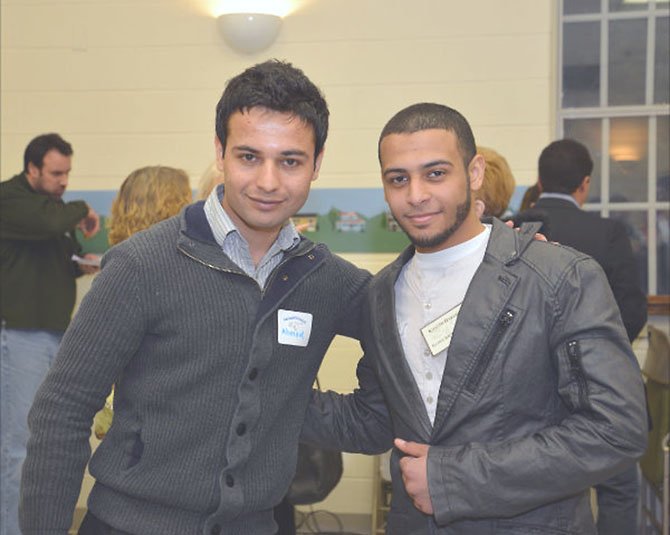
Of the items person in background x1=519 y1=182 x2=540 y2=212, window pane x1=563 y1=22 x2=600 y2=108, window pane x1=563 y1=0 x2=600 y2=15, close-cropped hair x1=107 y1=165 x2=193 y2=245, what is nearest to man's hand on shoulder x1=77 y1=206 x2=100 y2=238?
close-cropped hair x1=107 y1=165 x2=193 y2=245

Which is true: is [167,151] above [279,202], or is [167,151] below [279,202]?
above

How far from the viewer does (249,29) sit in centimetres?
407

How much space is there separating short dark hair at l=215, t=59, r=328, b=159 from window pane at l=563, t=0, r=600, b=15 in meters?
3.10

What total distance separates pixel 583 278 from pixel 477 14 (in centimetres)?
289

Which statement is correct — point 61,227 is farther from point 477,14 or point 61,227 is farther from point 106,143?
point 477,14

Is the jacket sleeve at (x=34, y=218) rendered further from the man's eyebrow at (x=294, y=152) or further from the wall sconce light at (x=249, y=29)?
the man's eyebrow at (x=294, y=152)

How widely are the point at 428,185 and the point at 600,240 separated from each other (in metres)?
1.55

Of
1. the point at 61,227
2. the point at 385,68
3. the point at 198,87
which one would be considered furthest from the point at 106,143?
the point at 385,68

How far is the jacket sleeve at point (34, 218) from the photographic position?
140 inches

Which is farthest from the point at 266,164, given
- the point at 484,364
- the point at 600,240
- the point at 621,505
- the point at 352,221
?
the point at 352,221

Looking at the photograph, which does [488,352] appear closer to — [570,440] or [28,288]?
[570,440]

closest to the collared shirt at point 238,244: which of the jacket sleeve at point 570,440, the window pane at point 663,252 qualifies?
the jacket sleeve at point 570,440

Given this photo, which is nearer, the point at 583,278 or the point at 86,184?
the point at 583,278

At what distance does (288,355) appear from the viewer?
1.50 metres
